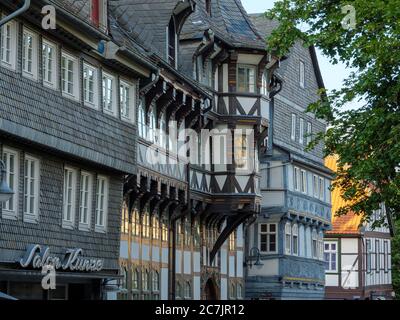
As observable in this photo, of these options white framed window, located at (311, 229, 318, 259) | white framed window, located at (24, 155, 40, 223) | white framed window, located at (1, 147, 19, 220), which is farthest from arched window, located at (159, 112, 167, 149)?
white framed window, located at (311, 229, 318, 259)

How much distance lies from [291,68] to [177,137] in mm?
20525

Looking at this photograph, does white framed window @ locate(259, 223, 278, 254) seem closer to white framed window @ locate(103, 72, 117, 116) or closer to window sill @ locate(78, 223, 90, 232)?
white framed window @ locate(103, 72, 117, 116)

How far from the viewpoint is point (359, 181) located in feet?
115

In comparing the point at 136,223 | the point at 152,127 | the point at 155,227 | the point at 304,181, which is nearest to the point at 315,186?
the point at 304,181

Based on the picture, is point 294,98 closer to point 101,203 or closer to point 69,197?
point 101,203

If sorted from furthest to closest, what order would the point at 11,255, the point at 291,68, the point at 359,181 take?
the point at 291,68
the point at 359,181
the point at 11,255

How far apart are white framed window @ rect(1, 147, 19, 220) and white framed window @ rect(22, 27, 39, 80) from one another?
1738 millimetres

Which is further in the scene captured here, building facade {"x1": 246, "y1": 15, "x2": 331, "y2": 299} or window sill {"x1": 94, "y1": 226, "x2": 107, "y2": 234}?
building facade {"x1": 246, "y1": 15, "x2": 331, "y2": 299}

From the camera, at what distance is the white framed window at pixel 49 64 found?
27969 millimetres

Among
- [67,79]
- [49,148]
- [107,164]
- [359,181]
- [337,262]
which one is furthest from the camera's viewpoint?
[337,262]

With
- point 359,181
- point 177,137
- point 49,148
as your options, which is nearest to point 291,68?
point 177,137

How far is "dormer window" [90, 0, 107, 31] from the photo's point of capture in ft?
105

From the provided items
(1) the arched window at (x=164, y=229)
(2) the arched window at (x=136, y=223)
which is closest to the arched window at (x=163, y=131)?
(2) the arched window at (x=136, y=223)

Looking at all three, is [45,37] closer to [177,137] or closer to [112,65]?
[112,65]
